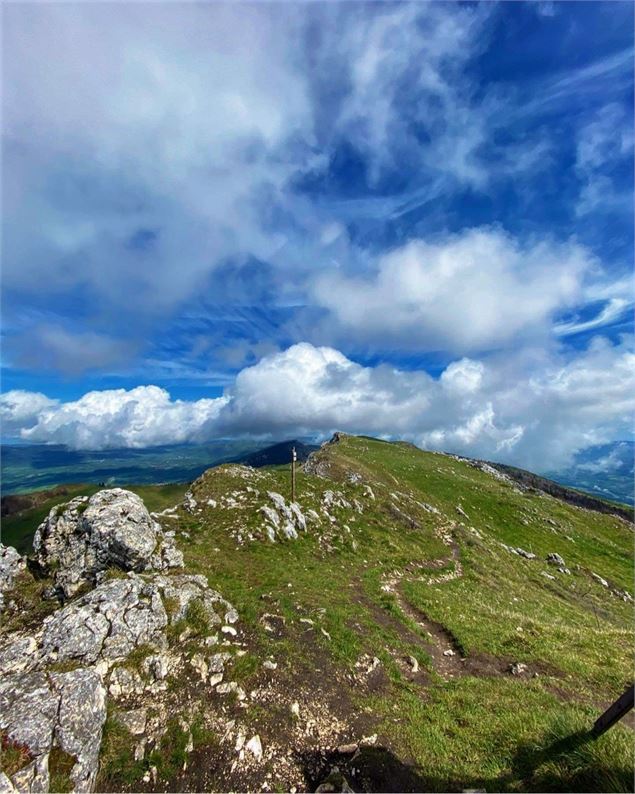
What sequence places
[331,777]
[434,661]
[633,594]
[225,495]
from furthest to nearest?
[633,594]
[225,495]
[434,661]
[331,777]

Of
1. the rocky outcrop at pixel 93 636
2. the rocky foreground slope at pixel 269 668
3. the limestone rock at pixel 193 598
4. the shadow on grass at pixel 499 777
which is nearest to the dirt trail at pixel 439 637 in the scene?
the rocky foreground slope at pixel 269 668

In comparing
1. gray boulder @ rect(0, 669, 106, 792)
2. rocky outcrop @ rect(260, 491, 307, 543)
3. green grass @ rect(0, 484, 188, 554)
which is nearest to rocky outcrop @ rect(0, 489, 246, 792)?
gray boulder @ rect(0, 669, 106, 792)

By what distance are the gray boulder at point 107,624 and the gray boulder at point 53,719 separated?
5.89 feet

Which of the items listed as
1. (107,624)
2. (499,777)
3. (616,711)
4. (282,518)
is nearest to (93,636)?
(107,624)

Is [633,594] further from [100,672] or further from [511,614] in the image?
[100,672]

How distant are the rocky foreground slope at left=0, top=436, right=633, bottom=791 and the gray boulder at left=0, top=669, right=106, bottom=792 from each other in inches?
1.6

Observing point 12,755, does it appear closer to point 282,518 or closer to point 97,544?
point 97,544

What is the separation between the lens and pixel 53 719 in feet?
35.1

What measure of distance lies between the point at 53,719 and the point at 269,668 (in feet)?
24.5

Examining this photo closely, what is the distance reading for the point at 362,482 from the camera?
52156 mm

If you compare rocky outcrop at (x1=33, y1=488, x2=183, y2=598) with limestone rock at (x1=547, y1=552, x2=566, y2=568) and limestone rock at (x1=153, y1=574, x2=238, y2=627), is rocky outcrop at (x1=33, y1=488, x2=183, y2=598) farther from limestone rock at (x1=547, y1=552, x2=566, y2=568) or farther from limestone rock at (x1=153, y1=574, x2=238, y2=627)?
limestone rock at (x1=547, y1=552, x2=566, y2=568)

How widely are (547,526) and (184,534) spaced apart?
6228 cm

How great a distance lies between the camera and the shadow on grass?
8.66m

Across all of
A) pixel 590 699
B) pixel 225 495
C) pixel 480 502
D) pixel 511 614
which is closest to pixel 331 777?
pixel 590 699
